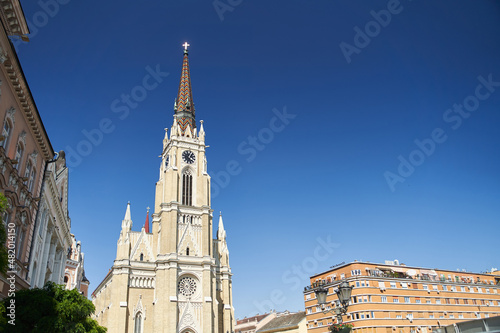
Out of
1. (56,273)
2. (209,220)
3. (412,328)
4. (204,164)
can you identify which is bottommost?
(412,328)

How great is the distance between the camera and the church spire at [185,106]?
67.4 meters

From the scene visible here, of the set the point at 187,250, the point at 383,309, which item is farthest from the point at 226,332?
the point at 383,309

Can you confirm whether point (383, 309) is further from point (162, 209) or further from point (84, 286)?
point (84, 286)

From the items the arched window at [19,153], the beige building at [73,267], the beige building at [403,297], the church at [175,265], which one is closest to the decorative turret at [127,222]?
the church at [175,265]

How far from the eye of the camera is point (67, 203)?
1503 inches

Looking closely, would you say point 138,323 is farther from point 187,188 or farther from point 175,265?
point 187,188

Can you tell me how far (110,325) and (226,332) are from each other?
15.3 metres

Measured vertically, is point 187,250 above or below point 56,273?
above

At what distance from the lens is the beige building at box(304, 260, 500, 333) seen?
2259 inches

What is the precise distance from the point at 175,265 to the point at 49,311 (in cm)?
3674

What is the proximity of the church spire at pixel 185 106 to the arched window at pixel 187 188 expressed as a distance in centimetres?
773

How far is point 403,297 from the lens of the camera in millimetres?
60625

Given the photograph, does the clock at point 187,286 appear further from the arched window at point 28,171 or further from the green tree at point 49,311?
the green tree at point 49,311

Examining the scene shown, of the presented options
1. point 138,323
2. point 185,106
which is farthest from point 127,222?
point 185,106
